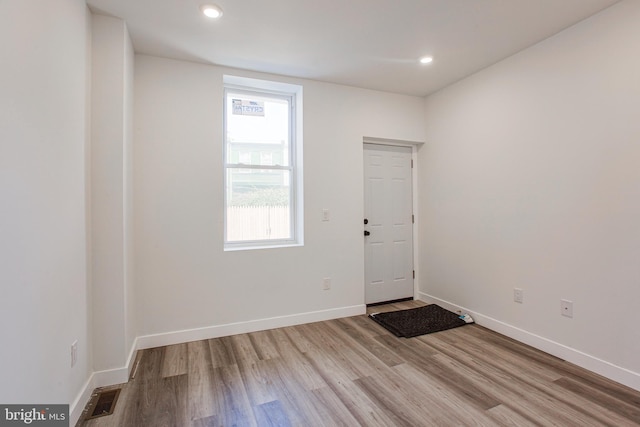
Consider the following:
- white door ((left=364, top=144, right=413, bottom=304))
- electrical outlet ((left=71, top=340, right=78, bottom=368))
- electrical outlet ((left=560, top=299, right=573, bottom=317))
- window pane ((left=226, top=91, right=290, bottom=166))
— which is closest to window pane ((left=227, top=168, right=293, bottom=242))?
window pane ((left=226, top=91, right=290, bottom=166))

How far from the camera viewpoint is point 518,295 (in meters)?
2.76

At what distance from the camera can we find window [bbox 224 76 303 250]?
10.3ft

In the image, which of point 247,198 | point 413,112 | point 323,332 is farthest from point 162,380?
point 413,112

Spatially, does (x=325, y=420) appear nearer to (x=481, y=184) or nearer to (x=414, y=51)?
(x=481, y=184)

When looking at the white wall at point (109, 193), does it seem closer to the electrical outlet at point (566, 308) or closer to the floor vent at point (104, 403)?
the floor vent at point (104, 403)

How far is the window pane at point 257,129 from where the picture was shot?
124 inches

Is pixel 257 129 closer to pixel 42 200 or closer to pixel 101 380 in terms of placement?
pixel 42 200

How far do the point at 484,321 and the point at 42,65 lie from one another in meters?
3.89

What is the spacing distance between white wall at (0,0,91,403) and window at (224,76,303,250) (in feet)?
4.34

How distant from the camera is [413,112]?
12.5 feet

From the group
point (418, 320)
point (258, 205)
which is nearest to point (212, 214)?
point (258, 205)

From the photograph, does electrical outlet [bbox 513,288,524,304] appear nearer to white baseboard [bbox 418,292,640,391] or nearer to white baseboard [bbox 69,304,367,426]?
white baseboard [bbox 418,292,640,391]

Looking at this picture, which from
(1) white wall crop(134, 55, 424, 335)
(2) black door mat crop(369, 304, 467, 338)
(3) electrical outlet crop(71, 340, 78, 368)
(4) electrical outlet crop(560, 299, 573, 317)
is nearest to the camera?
(3) electrical outlet crop(71, 340, 78, 368)

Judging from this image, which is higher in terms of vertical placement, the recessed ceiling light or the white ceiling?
the white ceiling
